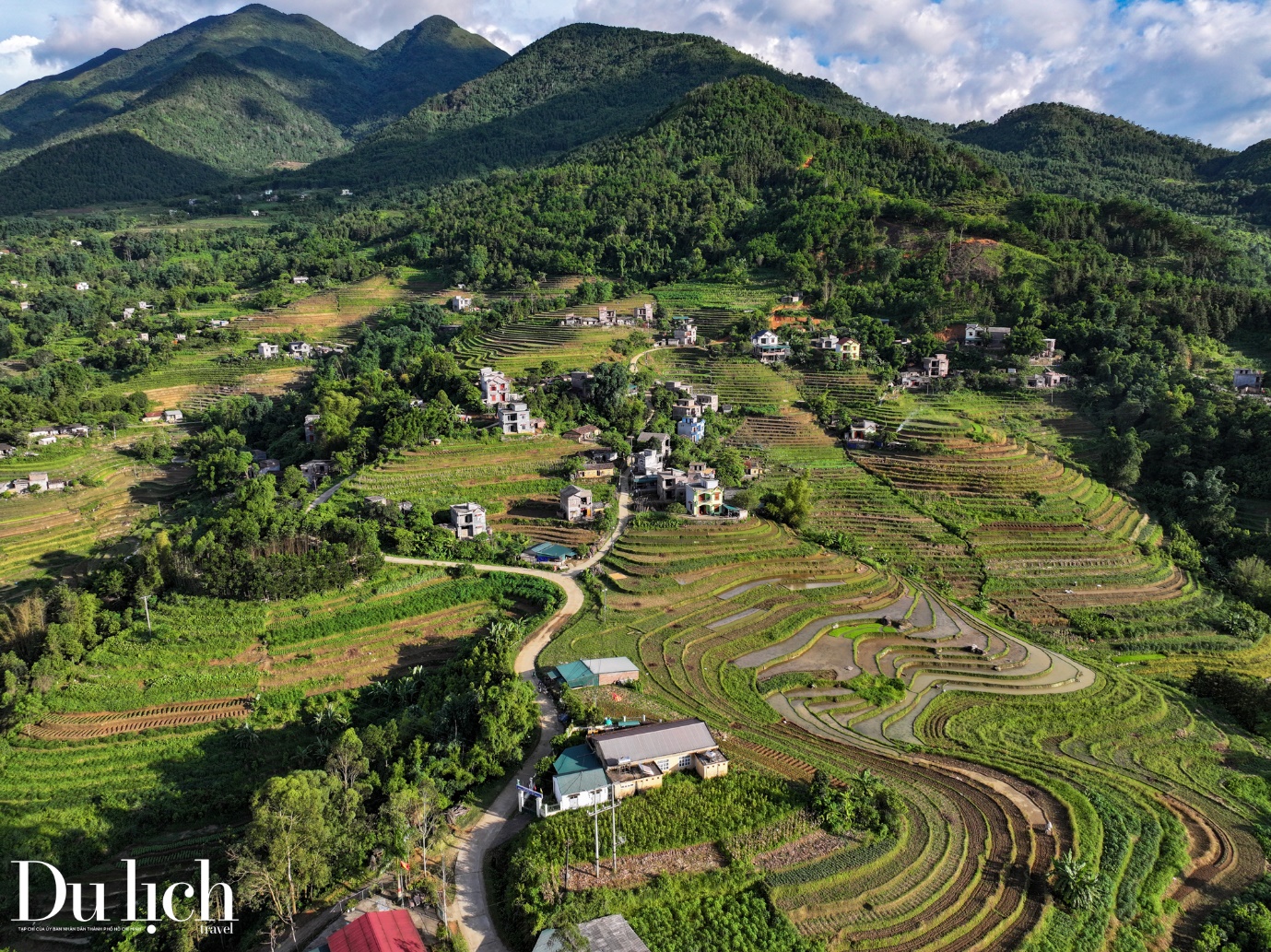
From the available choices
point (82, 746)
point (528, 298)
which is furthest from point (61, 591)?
point (528, 298)

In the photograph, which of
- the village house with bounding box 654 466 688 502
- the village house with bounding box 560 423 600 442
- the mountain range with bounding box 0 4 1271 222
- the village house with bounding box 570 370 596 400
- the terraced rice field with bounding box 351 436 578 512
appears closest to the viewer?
the terraced rice field with bounding box 351 436 578 512

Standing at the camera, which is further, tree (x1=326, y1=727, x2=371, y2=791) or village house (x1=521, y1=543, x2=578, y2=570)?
village house (x1=521, y1=543, x2=578, y2=570)

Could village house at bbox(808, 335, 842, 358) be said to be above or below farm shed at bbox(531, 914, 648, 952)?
above

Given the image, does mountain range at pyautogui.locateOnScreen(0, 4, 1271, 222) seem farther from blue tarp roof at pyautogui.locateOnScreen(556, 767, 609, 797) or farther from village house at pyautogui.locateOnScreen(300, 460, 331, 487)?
blue tarp roof at pyautogui.locateOnScreen(556, 767, 609, 797)

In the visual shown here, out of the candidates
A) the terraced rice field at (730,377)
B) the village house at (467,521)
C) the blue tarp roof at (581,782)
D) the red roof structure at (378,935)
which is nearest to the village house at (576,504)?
the village house at (467,521)

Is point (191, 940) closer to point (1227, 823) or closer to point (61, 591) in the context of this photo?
point (61, 591)

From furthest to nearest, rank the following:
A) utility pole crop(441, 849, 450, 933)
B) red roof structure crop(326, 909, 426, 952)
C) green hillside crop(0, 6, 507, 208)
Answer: green hillside crop(0, 6, 507, 208)
utility pole crop(441, 849, 450, 933)
red roof structure crop(326, 909, 426, 952)

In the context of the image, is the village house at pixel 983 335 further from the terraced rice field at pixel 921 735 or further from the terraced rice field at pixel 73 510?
the terraced rice field at pixel 73 510

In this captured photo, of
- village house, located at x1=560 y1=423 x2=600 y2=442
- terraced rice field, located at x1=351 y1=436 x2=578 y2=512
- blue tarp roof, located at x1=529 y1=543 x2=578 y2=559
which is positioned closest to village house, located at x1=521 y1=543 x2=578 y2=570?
blue tarp roof, located at x1=529 y1=543 x2=578 y2=559
